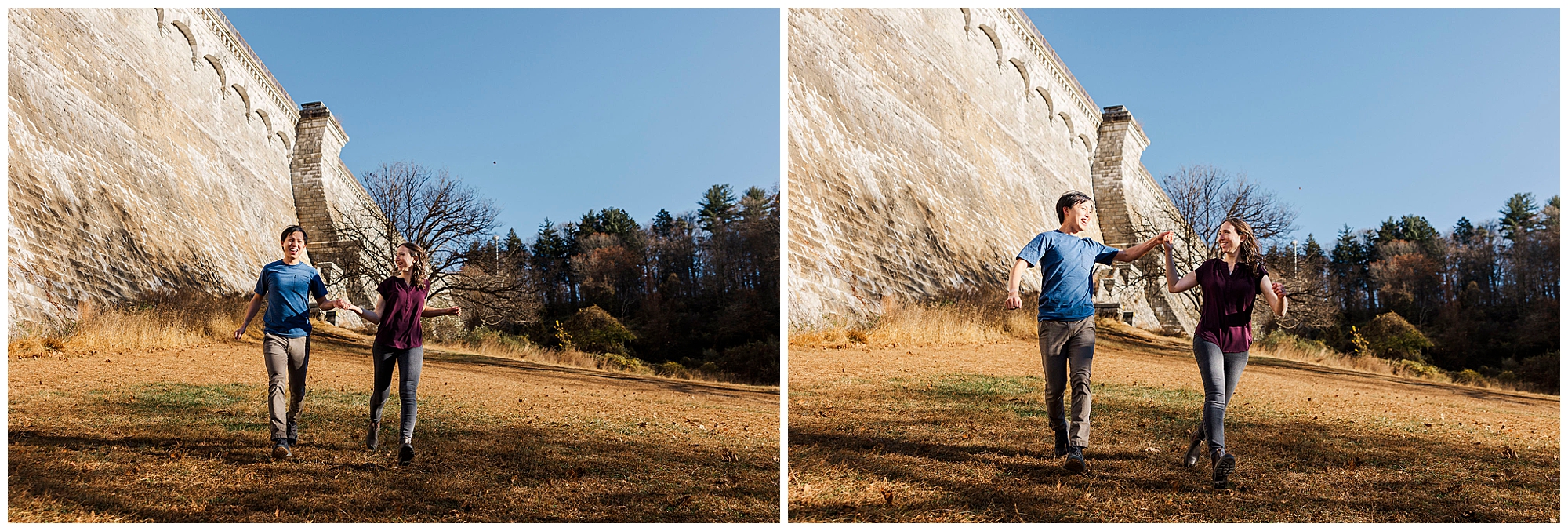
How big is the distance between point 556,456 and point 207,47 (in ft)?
47.0

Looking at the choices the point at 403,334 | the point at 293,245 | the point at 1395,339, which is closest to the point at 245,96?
the point at 293,245

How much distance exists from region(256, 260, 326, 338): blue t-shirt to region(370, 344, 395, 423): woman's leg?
0.41 metres

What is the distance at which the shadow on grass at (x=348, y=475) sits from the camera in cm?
379

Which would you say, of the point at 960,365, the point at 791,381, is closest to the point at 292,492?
the point at 791,381

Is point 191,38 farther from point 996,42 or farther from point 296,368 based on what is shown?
point 996,42

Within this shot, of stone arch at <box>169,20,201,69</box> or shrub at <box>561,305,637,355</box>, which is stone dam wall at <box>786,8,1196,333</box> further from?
stone arch at <box>169,20,201,69</box>

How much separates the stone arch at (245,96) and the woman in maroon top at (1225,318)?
17.5m

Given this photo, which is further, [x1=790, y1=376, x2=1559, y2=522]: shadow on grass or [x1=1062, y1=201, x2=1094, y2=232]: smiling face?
[x1=1062, y1=201, x2=1094, y2=232]: smiling face

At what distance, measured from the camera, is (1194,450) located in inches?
145

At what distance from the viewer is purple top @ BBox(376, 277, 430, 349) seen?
13.5 feet

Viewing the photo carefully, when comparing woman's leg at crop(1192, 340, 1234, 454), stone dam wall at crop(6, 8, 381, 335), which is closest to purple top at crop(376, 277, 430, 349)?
woman's leg at crop(1192, 340, 1234, 454)

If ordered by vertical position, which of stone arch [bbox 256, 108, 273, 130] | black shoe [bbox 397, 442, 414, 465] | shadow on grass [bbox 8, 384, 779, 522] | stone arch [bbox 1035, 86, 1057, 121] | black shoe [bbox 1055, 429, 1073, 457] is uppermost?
stone arch [bbox 1035, 86, 1057, 121]

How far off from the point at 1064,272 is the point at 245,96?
17403 millimetres

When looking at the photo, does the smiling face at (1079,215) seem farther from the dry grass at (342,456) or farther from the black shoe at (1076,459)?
the dry grass at (342,456)
